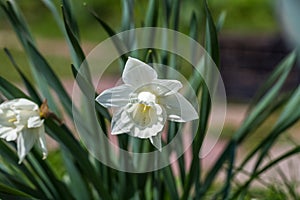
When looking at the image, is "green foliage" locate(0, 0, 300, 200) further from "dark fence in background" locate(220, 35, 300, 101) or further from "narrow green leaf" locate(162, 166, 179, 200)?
"dark fence in background" locate(220, 35, 300, 101)

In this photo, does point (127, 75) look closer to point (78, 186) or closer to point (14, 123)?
point (14, 123)

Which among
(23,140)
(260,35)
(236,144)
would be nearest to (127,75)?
(23,140)

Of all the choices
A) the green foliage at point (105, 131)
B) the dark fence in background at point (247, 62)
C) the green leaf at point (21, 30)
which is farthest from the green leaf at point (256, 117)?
the dark fence in background at point (247, 62)

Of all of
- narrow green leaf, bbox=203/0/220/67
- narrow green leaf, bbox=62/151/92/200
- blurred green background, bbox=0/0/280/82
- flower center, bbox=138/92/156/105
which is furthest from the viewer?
blurred green background, bbox=0/0/280/82

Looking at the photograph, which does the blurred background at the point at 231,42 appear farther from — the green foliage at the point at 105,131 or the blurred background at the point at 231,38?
the green foliage at the point at 105,131

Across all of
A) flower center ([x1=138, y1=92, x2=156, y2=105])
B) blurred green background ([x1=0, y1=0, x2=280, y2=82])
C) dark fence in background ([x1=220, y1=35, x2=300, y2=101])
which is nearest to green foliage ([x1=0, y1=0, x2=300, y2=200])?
flower center ([x1=138, y1=92, x2=156, y2=105])
